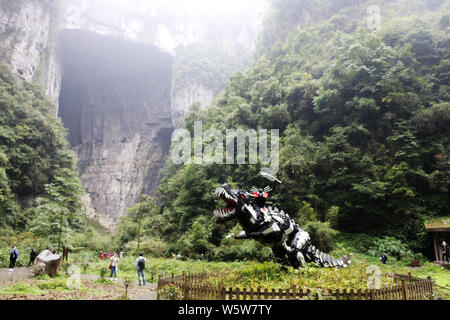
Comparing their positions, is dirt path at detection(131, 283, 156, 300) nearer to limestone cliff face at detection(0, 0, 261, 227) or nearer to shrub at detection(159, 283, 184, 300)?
shrub at detection(159, 283, 184, 300)

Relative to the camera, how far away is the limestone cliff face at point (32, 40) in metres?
25.6

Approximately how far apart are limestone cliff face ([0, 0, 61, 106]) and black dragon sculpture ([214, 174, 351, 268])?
2811 cm

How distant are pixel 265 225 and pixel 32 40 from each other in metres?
32.9

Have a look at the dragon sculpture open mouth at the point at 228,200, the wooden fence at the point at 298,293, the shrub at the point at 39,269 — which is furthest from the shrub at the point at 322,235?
the shrub at the point at 39,269

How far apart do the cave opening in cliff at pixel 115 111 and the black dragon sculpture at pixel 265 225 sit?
33777 mm

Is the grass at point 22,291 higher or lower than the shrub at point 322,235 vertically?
lower

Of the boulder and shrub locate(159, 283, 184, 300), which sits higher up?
shrub locate(159, 283, 184, 300)

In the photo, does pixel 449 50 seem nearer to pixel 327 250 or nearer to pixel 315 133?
pixel 315 133

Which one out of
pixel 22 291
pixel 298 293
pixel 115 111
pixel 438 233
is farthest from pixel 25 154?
pixel 438 233

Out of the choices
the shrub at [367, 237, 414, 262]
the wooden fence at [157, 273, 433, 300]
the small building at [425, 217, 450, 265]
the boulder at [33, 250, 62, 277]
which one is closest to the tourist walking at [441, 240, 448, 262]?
the small building at [425, 217, 450, 265]

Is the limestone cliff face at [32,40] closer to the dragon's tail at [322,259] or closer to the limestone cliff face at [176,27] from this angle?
the limestone cliff face at [176,27]

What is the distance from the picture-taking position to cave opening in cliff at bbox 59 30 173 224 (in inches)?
1527

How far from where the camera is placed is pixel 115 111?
4366cm

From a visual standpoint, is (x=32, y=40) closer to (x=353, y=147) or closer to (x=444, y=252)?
(x=353, y=147)
